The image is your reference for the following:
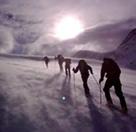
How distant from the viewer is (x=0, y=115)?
30.4ft

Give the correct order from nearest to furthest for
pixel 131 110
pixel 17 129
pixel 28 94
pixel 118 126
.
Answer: pixel 17 129, pixel 118 126, pixel 131 110, pixel 28 94

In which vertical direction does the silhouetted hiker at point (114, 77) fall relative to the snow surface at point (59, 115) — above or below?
above

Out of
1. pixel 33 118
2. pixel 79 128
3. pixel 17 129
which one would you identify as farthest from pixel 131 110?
pixel 17 129

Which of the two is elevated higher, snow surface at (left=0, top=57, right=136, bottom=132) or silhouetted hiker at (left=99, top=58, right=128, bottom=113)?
silhouetted hiker at (left=99, top=58, right=128, bottom=113)

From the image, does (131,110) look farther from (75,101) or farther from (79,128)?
(79,128)

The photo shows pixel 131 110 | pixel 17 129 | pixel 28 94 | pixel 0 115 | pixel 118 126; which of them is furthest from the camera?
pixel 28 94

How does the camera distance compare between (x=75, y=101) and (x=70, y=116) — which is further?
(x=75, y=101)

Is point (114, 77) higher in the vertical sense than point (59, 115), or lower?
higher

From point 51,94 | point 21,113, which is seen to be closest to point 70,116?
point 21,113

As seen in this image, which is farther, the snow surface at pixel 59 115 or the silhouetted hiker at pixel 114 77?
the silhouetted hiker at pixel 114 77

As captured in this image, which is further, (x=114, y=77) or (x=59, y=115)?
(x=114, y=77)

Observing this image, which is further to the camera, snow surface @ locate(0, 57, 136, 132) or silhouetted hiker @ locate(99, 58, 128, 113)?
silhouetted hiker @ locate(99, 58, 128, 113)

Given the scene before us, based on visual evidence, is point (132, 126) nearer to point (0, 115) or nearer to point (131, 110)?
point (131, 110)

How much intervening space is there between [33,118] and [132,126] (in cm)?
341
